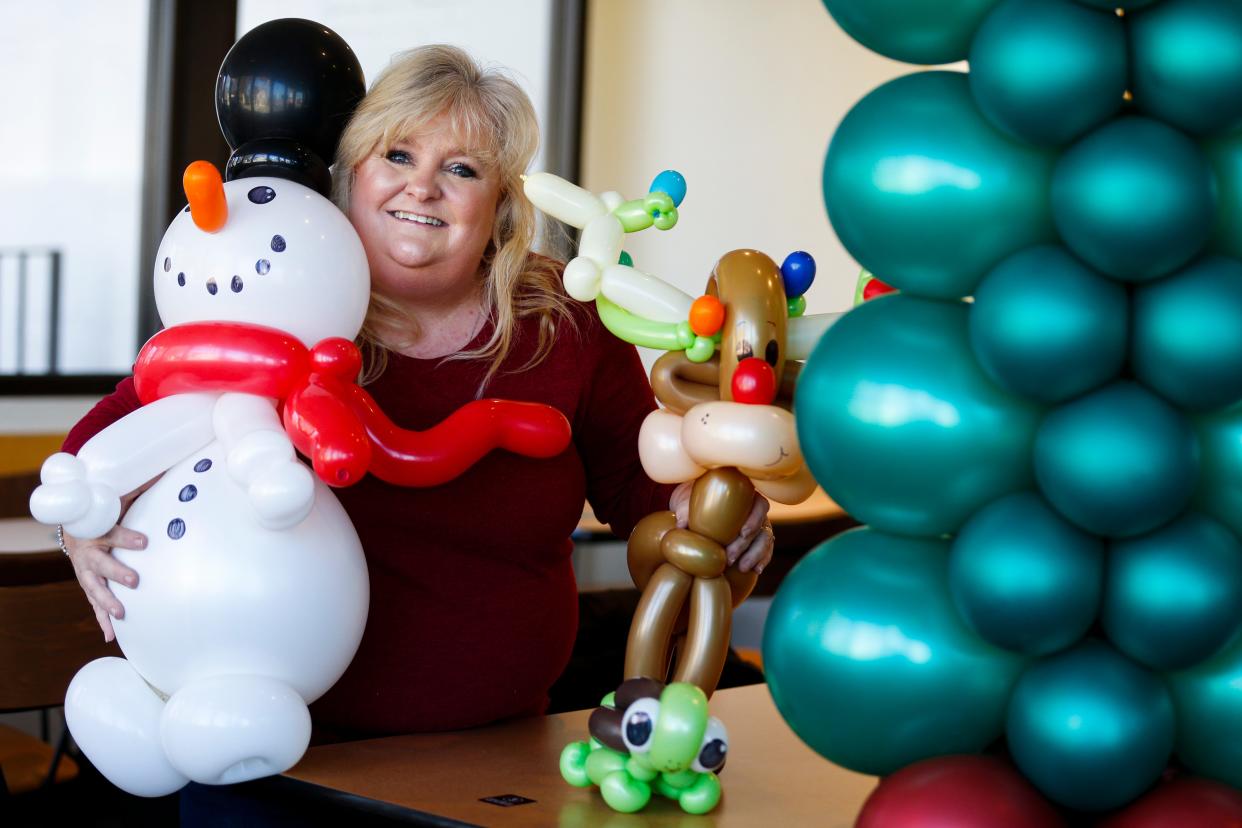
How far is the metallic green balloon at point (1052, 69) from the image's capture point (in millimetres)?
885

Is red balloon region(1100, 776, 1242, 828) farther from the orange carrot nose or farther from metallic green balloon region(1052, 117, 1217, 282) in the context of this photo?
the orange carrot nose

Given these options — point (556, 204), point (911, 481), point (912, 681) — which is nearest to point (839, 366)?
point (911, 481)

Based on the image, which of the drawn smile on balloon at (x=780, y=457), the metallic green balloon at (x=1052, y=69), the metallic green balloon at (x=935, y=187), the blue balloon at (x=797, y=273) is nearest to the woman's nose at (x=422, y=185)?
the blue balloon at (x=797, y=273)

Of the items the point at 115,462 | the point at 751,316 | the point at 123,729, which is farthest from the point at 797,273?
the point at 123,729

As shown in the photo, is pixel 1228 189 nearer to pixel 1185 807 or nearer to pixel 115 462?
pixel 1185 807

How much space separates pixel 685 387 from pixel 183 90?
2828 millimetres

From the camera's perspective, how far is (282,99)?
1.46m

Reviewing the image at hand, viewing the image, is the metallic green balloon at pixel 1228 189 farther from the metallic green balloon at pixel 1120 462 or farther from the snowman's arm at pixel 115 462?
the snowman's arm at pixel 115 462

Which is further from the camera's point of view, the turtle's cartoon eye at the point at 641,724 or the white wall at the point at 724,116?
the white wall at the point at 724,116

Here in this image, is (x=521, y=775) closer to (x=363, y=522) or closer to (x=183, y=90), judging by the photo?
(x=363, y=522)

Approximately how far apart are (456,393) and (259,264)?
0.34 meters

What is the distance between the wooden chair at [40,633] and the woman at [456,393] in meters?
0.60

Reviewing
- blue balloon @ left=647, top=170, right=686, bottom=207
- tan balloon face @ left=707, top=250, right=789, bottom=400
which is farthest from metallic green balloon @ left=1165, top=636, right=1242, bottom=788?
blue balloon @ left=647, top=170, right=686, bottom=207

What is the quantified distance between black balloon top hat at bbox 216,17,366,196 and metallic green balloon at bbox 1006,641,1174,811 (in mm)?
919
